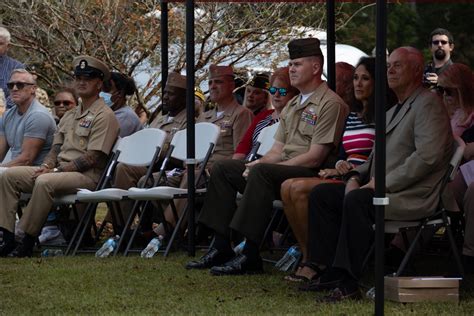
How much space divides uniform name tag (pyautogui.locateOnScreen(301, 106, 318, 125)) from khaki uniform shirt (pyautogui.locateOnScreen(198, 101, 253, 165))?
5.88 feet

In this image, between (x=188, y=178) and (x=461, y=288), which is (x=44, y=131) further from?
(x=461, y=288)

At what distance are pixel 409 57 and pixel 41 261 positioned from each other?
353 cm

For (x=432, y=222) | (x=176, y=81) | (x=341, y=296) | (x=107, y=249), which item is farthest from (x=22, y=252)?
(x=432, y=222)

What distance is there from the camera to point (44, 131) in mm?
11438

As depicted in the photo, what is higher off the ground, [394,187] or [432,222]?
[394,187]

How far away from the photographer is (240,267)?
8.74 m

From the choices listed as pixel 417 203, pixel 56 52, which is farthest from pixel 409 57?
pixel 56 52

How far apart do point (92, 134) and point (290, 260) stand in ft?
8.66

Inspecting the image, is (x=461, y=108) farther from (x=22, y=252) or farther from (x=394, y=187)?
(x=22, y=252)

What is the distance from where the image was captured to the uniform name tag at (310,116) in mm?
8812

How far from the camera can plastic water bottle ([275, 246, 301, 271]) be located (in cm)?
902

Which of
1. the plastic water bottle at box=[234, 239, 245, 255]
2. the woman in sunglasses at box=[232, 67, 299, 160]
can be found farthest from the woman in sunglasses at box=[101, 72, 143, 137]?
the plastic water bottle at box=[234, 239, 245, 255]

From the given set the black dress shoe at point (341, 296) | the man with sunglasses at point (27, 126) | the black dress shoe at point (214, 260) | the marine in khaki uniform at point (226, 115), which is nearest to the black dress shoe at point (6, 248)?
the man with sunglasses at point (27, 126)

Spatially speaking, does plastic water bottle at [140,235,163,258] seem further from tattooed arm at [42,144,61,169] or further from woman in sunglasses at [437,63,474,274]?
woman in sunglasses at [437,63,474,274]
